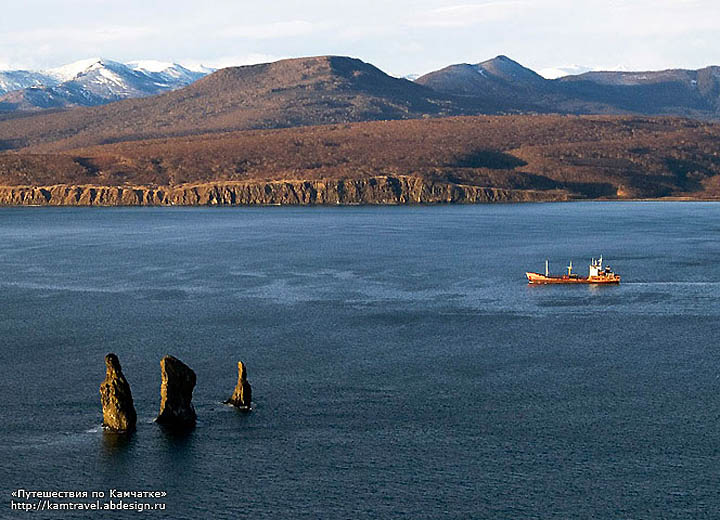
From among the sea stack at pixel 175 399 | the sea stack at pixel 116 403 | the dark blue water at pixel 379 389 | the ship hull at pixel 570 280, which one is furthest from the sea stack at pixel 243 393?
the ship hull at pixel 570 280

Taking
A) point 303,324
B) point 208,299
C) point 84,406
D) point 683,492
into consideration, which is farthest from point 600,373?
point 208,299

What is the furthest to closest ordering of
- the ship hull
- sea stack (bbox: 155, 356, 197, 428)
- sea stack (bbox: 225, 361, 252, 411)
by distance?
the ship hull → sea stack (bbox: 225, 361, 252, 411) → sea stack (bbox: 155, 356, 197, 428)

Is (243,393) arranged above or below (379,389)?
above

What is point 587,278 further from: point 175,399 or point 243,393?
point 175,399

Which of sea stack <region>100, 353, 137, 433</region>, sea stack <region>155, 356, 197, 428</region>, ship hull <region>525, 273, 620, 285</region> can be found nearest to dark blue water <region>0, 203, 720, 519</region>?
sea stack <region>155, 356, 197, 428</region>

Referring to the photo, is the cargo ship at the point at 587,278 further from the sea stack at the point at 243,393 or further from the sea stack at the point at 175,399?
the sea stack at the point at 175,399

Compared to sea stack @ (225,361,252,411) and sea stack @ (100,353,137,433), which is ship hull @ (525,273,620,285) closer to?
sea stack @ (225,361,252,411)

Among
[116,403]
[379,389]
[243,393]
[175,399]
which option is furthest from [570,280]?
[116,403]
